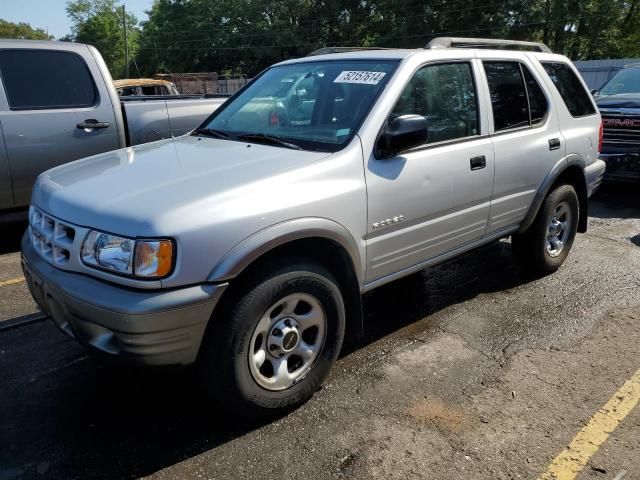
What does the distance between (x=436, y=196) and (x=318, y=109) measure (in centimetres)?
90

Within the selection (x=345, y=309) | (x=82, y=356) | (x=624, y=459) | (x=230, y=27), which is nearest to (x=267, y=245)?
(x=345, y=309)

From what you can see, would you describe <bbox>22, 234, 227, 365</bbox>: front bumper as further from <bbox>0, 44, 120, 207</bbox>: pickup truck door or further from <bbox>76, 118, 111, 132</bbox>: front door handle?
<bbox>76, 118, 111, 132</bbox>: front door handle

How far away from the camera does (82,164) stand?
3.31 meters

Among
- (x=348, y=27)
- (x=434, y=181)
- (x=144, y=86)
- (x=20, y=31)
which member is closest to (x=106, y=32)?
(x=20, y=31)

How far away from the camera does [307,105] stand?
11.8 feet

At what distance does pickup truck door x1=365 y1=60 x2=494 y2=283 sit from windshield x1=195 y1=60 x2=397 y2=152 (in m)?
0.22

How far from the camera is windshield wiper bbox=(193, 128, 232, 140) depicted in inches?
143

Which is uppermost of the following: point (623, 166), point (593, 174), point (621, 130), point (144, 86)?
point (144, 86)

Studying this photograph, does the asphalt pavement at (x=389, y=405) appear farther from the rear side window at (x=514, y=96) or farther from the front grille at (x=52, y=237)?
the rear side window at (x=514, y=96)

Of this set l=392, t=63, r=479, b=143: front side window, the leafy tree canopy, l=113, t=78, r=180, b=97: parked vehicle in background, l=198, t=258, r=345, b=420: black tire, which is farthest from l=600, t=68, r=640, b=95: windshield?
the leafy tree canopy

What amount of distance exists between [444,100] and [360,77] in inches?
23.6

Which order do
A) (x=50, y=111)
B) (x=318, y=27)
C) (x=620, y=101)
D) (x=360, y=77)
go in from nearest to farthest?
1. (x=360, y=77)
2. (x=50, y=111)
3. (x=620, y=101)
4. (x=318, y=27)

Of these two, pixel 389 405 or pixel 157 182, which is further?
pixel 389 405

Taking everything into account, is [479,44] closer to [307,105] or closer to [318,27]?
[307,105]
